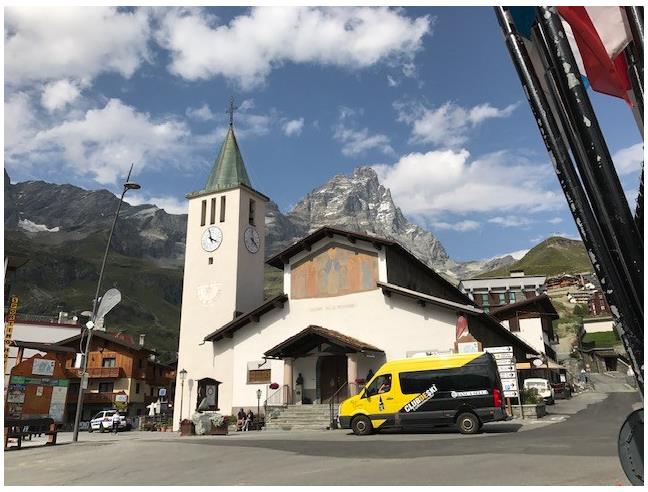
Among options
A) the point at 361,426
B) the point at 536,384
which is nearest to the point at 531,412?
Result: the point at 361,426

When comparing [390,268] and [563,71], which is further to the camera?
[390,268]

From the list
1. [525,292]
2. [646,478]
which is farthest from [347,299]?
[525,292]

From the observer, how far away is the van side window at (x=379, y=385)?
17703mm

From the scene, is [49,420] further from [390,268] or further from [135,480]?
[390,268]

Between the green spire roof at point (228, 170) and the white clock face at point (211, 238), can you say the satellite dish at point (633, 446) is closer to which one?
the white clock face at point (211, 238)

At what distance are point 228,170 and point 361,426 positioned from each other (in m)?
24.9

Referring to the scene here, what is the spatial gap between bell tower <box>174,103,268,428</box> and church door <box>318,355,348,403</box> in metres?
5.51

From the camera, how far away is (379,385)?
17.8 metres

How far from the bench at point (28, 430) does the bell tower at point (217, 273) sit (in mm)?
11668

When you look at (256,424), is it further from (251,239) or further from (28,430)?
(251,239)

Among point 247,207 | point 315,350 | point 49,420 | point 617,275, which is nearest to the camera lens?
point 617,275

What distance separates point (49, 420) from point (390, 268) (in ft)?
56.4

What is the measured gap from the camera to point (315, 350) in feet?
90.7

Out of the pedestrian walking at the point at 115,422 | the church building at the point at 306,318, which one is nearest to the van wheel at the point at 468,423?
the church building at the point at 306,318
